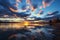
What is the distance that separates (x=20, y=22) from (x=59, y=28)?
20.8 inches

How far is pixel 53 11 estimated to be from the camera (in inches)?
81.9

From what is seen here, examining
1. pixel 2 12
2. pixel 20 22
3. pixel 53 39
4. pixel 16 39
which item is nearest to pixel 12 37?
pixel 16 39

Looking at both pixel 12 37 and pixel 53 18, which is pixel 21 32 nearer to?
pixel 12 37

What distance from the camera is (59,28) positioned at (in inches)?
81.7

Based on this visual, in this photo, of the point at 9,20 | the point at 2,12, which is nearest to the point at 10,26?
the point at 9,20

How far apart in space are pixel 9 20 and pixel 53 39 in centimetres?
64

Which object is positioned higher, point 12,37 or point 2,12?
point 2,12

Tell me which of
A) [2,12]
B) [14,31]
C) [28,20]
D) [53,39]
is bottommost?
[53,39]

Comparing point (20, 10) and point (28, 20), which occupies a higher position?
point (20, 10)

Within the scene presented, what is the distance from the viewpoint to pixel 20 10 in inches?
82.7

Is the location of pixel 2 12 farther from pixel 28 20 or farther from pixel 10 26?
pixel 28 20

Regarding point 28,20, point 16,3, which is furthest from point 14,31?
point 16,3

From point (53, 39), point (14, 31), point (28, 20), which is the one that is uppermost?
point (28, 20)

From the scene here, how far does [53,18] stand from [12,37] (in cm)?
61
